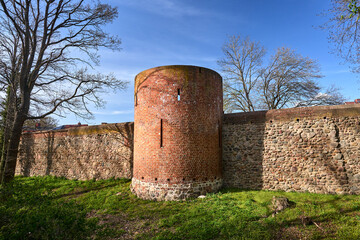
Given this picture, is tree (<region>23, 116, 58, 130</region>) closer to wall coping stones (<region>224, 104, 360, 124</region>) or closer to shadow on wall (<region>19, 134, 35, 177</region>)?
shadow on wall (<region>19, 134, 35, 177</region>)

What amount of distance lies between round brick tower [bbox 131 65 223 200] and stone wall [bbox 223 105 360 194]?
3.89 ft

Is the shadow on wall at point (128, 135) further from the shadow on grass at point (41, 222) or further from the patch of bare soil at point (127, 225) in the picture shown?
the shadow on grass at point (41, 222)

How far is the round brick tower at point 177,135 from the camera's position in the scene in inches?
355

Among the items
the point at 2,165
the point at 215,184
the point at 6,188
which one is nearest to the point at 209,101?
the point at 215,184

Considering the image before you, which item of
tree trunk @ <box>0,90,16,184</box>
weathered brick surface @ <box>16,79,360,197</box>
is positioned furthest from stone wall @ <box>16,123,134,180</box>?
tree trunk @ <box>0,90,16,184</box>

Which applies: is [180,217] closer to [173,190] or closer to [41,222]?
[173,190]

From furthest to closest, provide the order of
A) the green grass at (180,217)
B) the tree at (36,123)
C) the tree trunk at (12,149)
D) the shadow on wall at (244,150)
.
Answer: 1. the tree at (36,123)
2. the tree trunk at (12,149)
3. the shadow on wall at (244,150)
4. the green grass at (180,217)

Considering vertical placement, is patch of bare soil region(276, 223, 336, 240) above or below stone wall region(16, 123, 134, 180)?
below

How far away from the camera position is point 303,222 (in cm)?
616

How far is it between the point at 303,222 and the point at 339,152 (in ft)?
14.1

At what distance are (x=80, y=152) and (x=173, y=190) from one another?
9.19 meters

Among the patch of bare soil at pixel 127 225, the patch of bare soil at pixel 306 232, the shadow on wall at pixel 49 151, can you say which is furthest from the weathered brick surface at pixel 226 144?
the shadow on wall at pixel 49 151

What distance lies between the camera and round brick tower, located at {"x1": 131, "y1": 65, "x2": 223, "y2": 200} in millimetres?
9008

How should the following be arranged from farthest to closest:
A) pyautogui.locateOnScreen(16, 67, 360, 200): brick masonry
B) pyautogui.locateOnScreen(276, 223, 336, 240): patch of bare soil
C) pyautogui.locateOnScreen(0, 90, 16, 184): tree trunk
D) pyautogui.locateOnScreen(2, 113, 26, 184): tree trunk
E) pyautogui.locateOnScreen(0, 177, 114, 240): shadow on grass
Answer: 1. pyautogui.locateOnScreen(0, 90, 16, 184): tree trunk
2. pyautogui.locateOnScreen(2, 113, 26, 184): tree trunk
3. pyautogui.locateOnScreen(16, 67, 360, 200): brick masonry
4. pyautogui.locateOnScreen(276, 223, 336, 240): patch of bare soil
5. pyautogui.locateOnScreen(0, 177, 114, 240): shadow on grass
